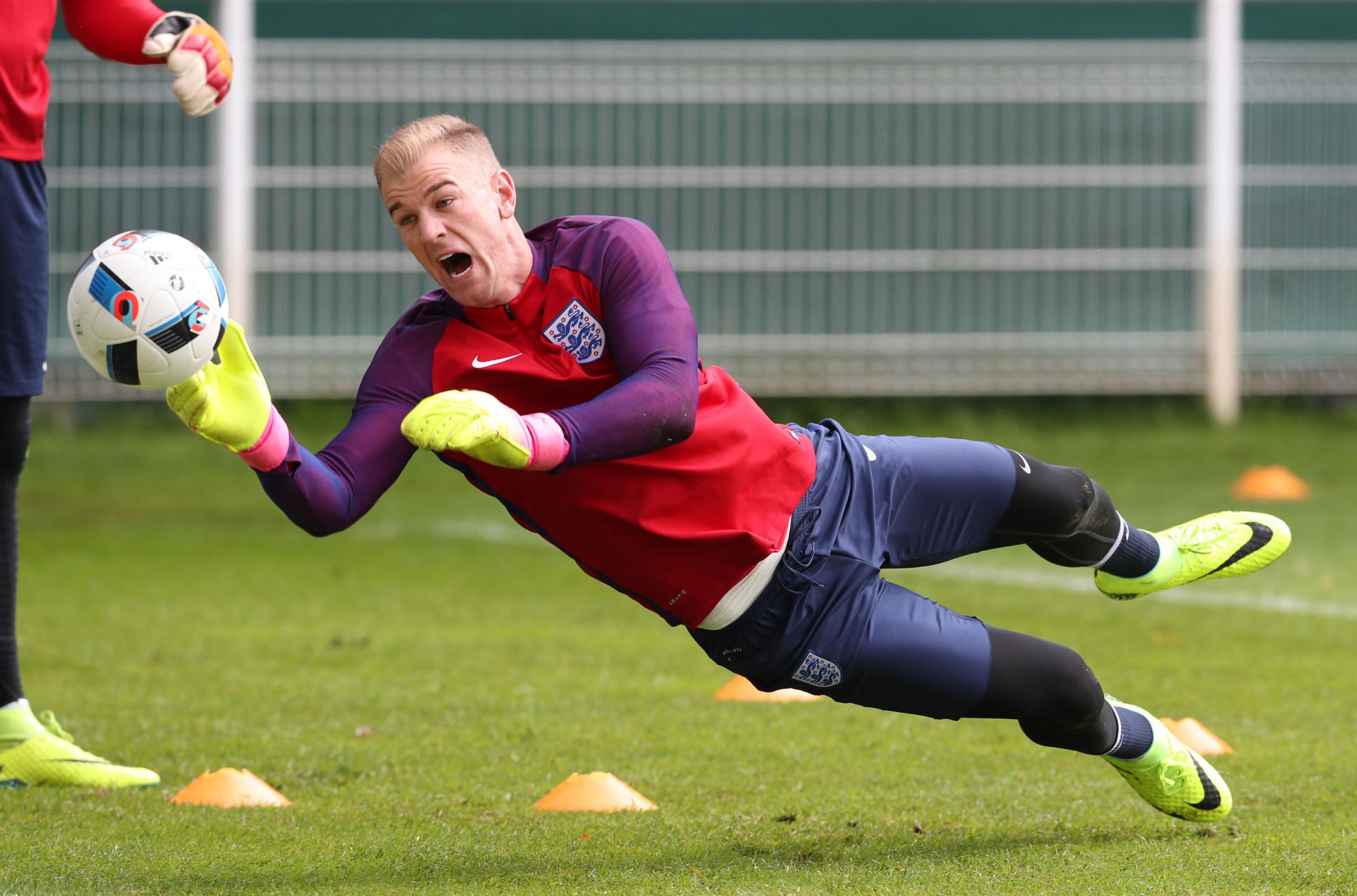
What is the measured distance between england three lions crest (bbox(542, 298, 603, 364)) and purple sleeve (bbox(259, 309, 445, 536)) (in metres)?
0.23

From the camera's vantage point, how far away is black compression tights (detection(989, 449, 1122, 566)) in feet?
11.6

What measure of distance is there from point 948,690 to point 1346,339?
9.91m

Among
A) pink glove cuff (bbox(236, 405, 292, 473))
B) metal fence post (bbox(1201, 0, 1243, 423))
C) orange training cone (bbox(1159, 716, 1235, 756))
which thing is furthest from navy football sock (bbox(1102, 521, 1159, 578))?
metal fence post (bbox(1201, 0, 1243, 423))

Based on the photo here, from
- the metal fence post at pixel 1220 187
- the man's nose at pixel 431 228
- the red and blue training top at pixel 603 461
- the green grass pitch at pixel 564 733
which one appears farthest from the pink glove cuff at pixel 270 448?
the metal fence post at pixel 1220 187

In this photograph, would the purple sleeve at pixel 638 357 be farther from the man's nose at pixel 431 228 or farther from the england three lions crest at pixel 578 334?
the man's nose at pixel 431 228

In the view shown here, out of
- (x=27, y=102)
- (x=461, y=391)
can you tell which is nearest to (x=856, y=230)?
(x=27, y=102)

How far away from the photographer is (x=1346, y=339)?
1224 centimetres

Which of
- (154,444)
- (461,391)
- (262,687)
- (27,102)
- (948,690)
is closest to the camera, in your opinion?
(461,391)

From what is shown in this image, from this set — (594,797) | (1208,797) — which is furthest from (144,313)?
(1208,797)

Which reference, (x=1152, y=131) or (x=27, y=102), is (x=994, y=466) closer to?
(x=27, y=102)

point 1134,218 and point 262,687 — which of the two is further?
point 1134,218

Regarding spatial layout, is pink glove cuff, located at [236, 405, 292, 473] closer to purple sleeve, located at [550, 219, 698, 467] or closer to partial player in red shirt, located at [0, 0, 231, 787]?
purple sleeve, located at [550, 219, 698, 467]

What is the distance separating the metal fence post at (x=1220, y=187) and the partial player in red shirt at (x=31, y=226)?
30.3ft

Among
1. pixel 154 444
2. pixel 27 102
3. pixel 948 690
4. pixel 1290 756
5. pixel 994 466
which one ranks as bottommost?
pixel 154 444
